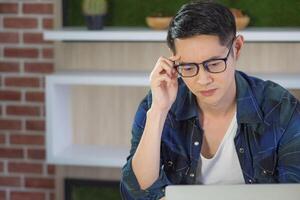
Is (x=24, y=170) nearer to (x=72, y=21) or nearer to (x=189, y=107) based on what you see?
(x=72, y=21)

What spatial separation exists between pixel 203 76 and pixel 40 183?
1807 millimetres

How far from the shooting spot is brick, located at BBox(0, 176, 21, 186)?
10.1 feet

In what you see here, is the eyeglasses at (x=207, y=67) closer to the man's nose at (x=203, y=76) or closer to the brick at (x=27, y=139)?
the man's nose at (x=203, y=76)

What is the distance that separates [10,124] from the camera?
3.02 metres

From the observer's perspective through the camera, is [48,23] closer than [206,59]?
No

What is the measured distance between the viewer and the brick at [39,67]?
2.94 metres

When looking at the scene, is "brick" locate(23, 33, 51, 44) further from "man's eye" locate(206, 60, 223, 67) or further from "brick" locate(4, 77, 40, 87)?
"man's eye" locate(206, 60, 223, 67)

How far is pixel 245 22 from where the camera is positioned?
266cm

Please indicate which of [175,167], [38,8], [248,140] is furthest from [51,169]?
[248,140]

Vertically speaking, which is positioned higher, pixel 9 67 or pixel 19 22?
pixel 19 22

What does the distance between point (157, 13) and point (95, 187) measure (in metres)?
0.95

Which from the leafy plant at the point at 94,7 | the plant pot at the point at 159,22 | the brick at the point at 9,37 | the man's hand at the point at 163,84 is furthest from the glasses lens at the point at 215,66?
the brick at the point at 9,37

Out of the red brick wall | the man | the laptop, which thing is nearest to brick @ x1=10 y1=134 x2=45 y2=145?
the red brick wall

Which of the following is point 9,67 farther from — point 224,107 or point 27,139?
point 224,107
